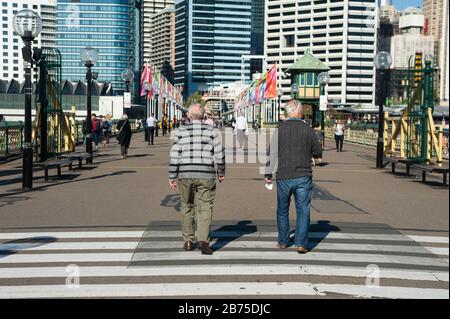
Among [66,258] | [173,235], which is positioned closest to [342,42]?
[173,235]

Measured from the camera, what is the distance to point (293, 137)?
25.4 feet

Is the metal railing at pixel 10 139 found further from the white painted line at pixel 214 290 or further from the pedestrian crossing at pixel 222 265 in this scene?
the white painted line at pixel 214 290

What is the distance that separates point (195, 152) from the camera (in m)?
7.75

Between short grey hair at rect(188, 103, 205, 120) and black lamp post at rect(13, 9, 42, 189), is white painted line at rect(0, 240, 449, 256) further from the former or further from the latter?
black lamp post at rect(13, 9, 42, 189)

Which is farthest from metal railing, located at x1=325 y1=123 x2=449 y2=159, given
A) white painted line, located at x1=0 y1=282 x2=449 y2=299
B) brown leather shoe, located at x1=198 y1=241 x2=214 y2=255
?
white painted line, located at x1=0 y1=282 x2=449 y2=299

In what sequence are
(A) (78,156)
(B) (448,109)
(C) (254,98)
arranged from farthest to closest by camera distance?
(C) (254,98) < (A) (78,156) < (B) (448,109)

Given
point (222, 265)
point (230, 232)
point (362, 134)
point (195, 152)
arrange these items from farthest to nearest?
point (362, 134) < point (230, 232) < point (195, 152) < point (222, 265)

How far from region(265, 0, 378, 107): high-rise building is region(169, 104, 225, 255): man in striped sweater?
16120 cm

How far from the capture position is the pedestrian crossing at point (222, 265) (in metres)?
6.02

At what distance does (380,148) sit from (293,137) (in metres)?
14.5

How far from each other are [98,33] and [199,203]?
17940cm

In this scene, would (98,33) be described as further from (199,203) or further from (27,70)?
(199,203)
